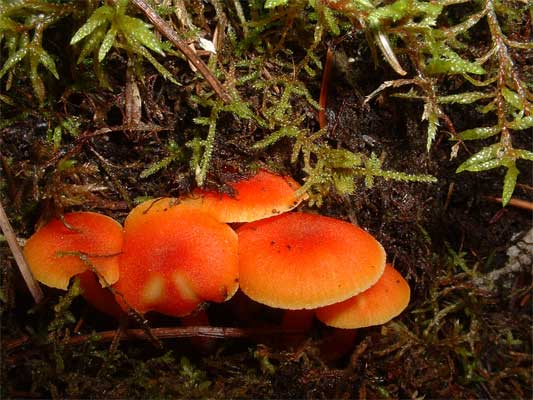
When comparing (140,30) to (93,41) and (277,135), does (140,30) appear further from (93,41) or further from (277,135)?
(277,135)

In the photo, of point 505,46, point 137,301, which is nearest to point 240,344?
point 137,301

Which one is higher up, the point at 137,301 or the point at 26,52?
the point at 26,52

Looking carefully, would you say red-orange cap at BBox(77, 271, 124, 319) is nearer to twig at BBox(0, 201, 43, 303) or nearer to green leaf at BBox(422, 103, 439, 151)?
twig at BBox(0, 201, 43, 303)

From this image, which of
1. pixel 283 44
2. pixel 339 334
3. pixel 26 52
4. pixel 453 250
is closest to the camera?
pixel 26 52

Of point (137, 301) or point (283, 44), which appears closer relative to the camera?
point (137, 301)

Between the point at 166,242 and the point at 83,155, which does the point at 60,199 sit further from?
the point at 166,242

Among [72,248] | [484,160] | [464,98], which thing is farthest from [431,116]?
[72,248]

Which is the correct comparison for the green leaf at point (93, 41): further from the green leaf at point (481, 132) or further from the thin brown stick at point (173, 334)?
the green leaf at point (481, 132)

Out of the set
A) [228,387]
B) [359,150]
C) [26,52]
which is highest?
[26,52]
